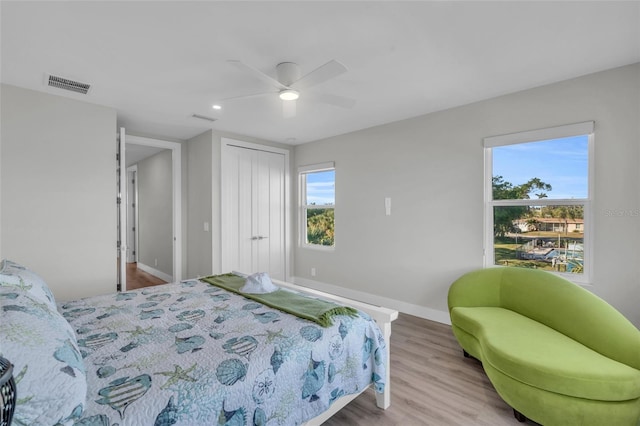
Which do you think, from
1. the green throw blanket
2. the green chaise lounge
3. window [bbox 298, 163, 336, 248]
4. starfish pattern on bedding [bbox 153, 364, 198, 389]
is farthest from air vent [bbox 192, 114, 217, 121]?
the green chaise lounge

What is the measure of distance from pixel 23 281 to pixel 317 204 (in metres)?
3.74

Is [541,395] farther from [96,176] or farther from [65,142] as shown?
[65,142]

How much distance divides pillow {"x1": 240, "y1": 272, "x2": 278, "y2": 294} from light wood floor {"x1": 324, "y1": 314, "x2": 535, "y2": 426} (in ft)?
3.27

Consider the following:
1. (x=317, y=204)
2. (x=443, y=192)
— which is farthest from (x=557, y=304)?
(x=317, y=204)

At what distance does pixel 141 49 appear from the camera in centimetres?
206

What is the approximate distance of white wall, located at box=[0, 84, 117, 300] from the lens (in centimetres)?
261

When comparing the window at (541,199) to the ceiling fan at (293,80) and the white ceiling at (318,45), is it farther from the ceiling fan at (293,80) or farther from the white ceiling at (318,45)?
the ceiling fan at (293,80)

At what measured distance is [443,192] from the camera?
11.0 ft

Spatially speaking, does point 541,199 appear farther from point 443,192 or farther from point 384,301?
point 384,301

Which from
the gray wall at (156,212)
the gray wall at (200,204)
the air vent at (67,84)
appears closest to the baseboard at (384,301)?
the gray wall at (200,204)

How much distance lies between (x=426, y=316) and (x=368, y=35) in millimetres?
3053

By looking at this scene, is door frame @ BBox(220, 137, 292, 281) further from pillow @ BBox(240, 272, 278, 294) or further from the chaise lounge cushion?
the chaise lounge cushion

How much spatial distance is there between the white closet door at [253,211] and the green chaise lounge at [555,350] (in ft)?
9.96

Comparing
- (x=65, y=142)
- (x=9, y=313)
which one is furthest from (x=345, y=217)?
(x=9, y=313)
